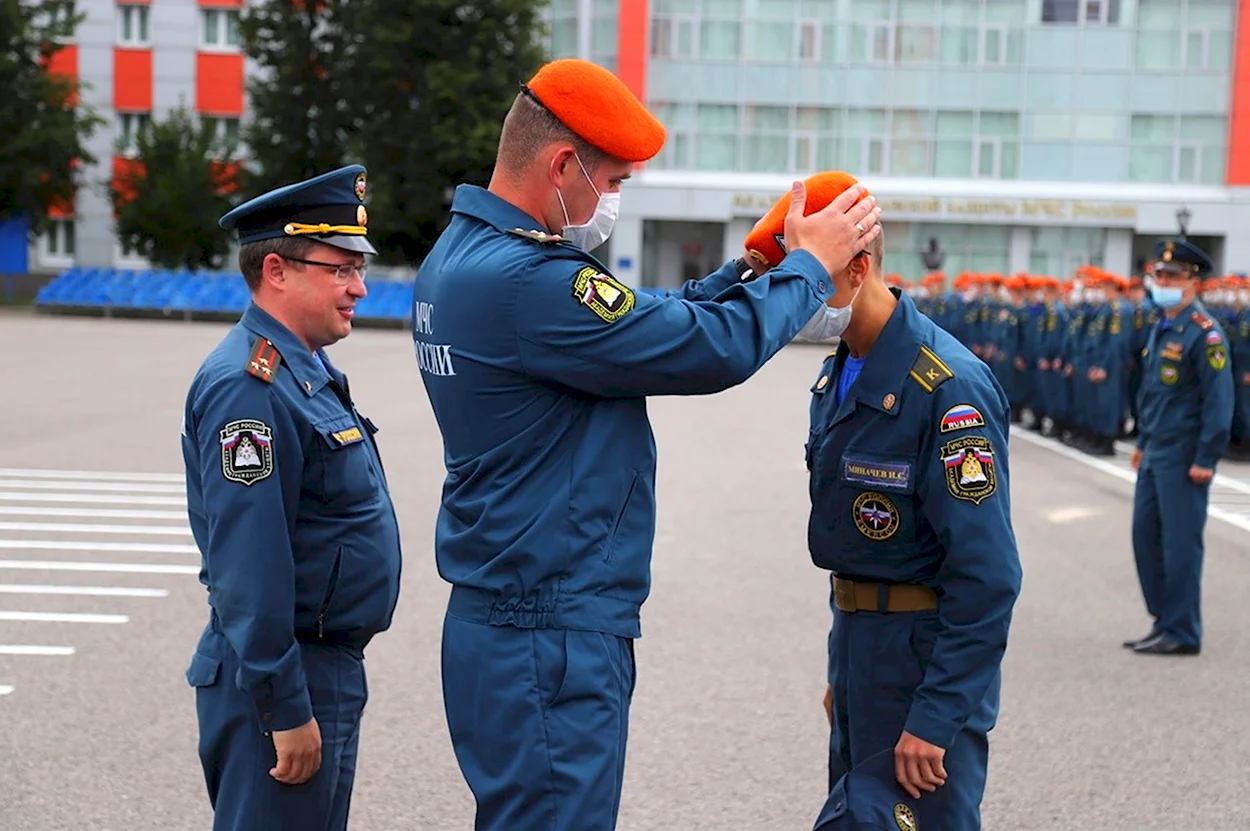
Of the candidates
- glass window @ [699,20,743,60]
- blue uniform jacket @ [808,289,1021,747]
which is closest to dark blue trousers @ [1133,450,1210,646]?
blue uniform jacket @ [808,289,1021,747]

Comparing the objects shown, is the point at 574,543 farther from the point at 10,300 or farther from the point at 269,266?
the point at 10,300

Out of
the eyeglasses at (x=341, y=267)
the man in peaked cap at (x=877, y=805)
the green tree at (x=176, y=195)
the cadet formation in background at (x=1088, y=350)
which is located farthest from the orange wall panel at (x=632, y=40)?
the man in peaked cap at (x=877, y=805)

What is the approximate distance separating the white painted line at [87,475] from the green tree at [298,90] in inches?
1577

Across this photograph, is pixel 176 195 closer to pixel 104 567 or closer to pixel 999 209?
pixel 999 209

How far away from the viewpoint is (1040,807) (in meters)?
5.64

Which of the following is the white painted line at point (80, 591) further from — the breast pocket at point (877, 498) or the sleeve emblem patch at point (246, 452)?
the breast pocket at point (877, 498)

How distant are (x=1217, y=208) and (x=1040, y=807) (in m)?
51.9

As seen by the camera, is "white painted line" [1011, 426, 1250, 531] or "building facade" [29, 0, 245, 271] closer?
"white painted line" [1011, 426, 1250, 531]

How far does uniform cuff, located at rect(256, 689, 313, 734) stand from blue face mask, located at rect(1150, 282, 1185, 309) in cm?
697

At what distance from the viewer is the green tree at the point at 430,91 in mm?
49812

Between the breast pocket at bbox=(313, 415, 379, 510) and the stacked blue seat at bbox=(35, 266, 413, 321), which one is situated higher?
the breast pocket at bbox=(313, 415, 379, 510)

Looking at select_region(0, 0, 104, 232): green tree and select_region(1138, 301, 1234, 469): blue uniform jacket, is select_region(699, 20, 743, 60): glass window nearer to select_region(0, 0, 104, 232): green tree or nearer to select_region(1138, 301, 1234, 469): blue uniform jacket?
select_region(0, 0, 104, 232): green tree

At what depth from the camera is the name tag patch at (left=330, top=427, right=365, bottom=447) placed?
3.55 m

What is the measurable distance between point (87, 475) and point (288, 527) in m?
10.9
